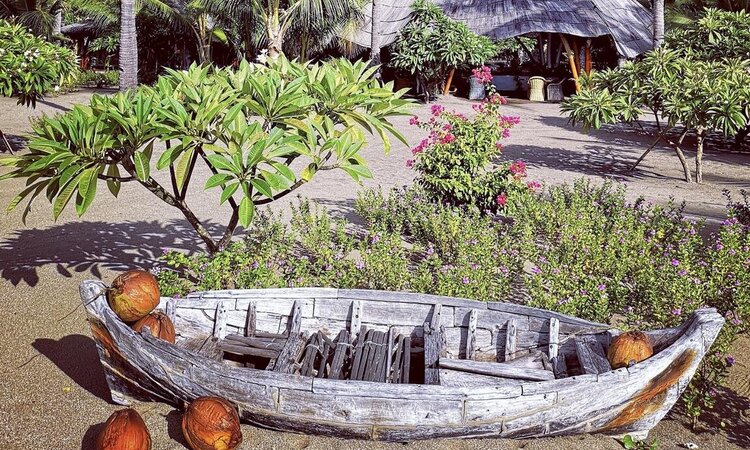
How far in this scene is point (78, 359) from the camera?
16.7 ft

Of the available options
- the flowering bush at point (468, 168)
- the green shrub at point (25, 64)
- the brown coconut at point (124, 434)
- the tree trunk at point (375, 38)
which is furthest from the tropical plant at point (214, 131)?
the tree trunk at point (375, 38)

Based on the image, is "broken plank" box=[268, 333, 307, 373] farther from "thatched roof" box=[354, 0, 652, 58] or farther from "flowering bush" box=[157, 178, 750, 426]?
"thatched roof" box=[354, 0, 652, 58]

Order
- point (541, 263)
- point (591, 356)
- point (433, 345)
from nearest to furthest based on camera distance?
point (591, 356) → point (433, 345) → point (541, 263)

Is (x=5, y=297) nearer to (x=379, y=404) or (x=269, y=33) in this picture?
(x=379, y=404)

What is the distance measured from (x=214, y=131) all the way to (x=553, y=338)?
8.61 feet

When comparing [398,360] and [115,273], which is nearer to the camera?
[398,360]

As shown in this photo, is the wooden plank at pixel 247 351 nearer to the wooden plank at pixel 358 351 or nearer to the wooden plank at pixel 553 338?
the wooden plank at pixel 358 351

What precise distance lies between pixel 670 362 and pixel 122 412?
2.89 meters

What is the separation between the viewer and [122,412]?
12.1ft

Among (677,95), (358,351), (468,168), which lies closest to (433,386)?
(358,351)

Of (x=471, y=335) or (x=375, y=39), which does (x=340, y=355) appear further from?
(x=375, y=39)

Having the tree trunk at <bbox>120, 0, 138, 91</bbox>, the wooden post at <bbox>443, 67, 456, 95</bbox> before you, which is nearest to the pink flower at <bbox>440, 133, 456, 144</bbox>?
the tree trunk at <bbox>120, 0, 138, 91</bbox>

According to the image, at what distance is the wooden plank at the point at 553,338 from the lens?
4.54 meters

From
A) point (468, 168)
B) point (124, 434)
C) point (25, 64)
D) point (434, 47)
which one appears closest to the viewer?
point (124, 434)
